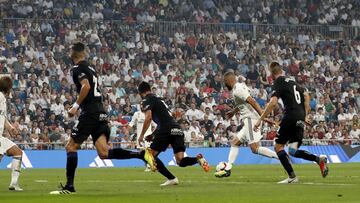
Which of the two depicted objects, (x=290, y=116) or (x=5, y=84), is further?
(x=290, y=116)

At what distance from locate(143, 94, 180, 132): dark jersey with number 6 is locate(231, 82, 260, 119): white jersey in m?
3.05

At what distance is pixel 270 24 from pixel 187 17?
14.4 ft

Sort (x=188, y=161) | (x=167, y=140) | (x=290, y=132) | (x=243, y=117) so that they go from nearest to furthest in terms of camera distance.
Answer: (x=188, y=161), (x=167, y=140), (x=290, y=132), (x=243, y=117)

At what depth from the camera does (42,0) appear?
4578 cm

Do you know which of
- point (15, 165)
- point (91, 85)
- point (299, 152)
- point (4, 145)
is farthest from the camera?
point (299, 152)

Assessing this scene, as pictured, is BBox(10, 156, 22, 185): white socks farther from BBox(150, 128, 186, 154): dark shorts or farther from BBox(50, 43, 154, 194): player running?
BBox(150, 128, 186, 154): dark shorts

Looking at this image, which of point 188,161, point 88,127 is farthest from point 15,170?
point 188,161

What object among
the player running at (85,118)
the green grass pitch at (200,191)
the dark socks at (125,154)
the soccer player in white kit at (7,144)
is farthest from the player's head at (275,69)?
the soccer player in white kit at (7,144)

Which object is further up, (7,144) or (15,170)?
(7,144)

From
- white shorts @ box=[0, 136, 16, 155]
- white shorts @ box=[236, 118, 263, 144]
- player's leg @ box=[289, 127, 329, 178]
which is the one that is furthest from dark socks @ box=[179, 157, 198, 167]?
white shorts @ box=[236, 118, 263, 144]

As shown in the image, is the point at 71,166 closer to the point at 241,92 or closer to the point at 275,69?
the point at 275,69

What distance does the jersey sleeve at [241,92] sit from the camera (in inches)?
931

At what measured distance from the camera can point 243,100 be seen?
79.0ft

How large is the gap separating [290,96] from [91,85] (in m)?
5.32
